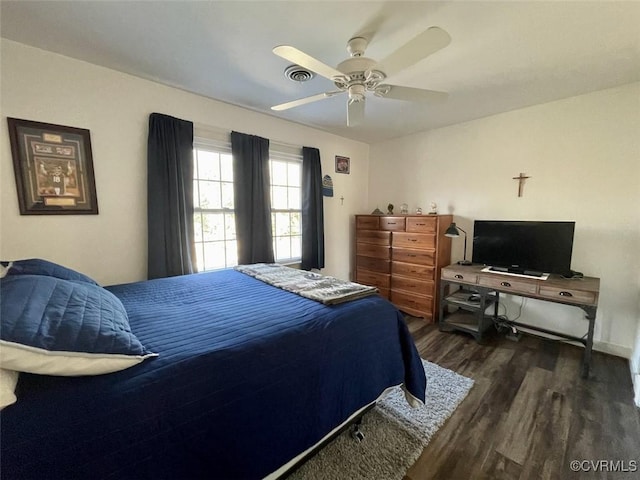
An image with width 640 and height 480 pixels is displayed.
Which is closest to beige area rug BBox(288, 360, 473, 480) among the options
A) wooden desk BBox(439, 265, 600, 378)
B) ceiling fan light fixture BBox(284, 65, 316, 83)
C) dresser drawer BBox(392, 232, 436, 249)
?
wooden desk BBox(439, 265, 600, 378)

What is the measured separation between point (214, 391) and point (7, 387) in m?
0.54

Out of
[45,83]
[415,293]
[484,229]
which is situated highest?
[45,83]

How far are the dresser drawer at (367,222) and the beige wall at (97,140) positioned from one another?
7.13 feet

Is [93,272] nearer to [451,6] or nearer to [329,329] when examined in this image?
[329,329]

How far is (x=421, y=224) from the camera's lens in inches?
129

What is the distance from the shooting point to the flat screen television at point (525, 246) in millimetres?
2482

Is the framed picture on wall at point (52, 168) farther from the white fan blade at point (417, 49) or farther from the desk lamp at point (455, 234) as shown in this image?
the desk lamp at point (455, 234)

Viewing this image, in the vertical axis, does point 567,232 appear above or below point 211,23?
below

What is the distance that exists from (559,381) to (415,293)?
5.04ft

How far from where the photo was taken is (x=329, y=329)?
135 centimetres

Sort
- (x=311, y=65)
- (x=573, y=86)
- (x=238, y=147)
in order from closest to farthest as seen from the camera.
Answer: (x=311, y=65), (x=573, y=86), (x=238, y=147)

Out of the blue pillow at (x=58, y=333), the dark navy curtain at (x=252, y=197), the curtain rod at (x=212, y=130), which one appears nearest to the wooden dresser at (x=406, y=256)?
the dark navy curtain at (x=252, y=197)

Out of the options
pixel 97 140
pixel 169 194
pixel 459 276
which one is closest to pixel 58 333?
pixel 169 194

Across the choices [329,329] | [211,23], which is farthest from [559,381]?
[211,23]
